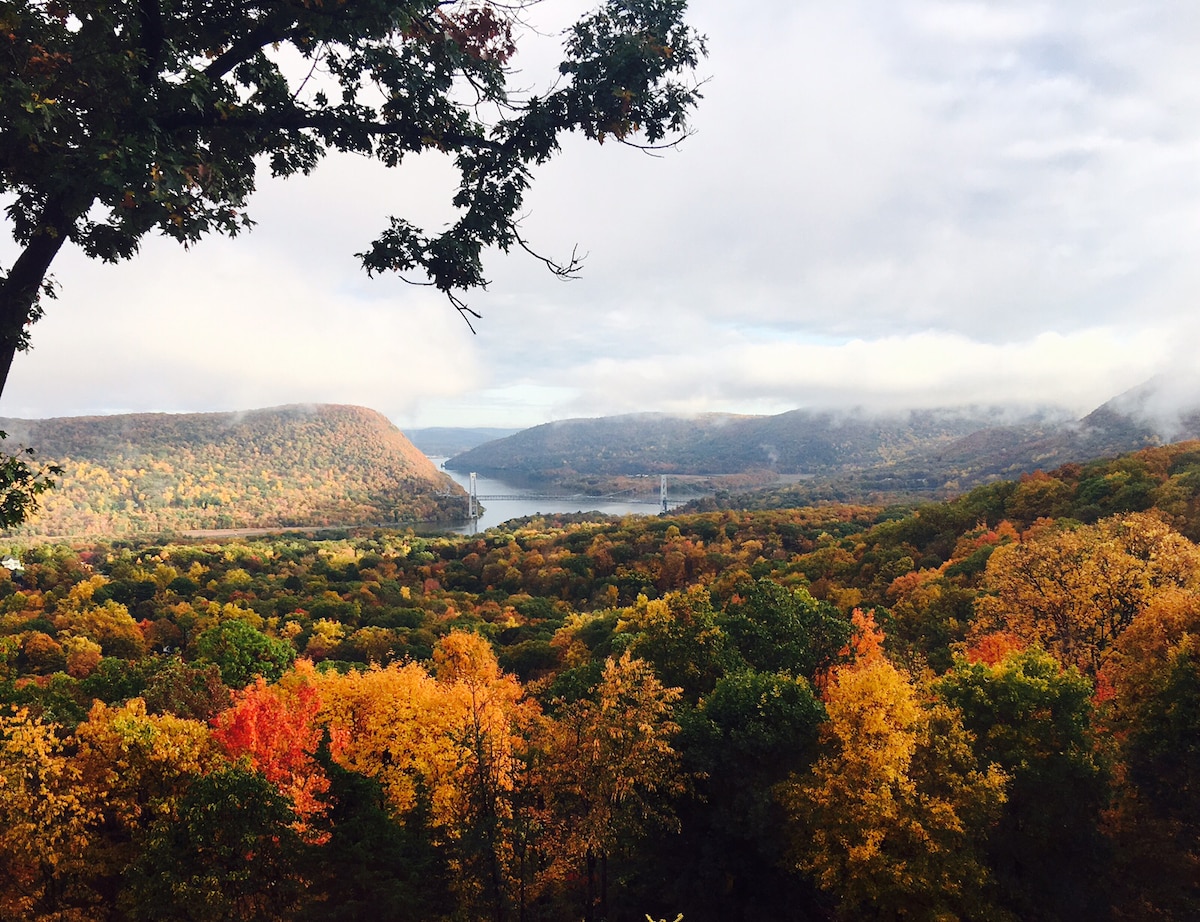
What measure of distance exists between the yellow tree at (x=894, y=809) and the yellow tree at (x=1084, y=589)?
9.66 m

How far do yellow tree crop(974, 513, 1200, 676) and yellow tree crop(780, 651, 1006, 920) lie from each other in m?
9.66

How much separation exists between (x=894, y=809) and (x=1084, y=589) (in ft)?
44.8

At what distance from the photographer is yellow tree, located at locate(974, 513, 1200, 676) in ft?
68.3

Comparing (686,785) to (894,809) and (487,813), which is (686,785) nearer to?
(894,809)

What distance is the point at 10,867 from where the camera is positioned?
14375 millimetres

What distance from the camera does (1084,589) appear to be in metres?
21.3

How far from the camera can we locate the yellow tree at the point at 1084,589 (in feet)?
68.3

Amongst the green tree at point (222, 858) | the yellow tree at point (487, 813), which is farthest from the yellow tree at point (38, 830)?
the yellow tree at point (487, 813)

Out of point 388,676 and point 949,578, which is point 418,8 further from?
point 949,578

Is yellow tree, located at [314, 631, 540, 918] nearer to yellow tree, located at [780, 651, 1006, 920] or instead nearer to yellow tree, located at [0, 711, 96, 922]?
yellow tree, located at [0, 711, 96, 922]

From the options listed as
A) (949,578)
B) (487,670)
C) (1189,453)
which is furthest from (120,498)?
(1189,453)

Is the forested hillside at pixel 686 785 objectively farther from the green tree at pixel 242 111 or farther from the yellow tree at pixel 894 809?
the green tree at pixel 242 111

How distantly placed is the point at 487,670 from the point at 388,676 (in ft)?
34.0

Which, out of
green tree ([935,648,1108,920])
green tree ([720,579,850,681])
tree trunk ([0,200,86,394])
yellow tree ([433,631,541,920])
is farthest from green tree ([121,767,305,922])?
green tree ([935,648,1108,920])
